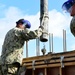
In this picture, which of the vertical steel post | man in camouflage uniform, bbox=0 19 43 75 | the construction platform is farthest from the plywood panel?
man in camouflage uniform, bbox=0 19 43 75

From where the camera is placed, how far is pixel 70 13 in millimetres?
3086

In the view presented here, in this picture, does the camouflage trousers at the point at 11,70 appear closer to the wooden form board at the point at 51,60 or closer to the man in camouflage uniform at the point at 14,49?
the man in camouflage uniform at the point at 14,49

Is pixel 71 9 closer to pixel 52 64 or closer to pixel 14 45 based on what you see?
pixel 52 64

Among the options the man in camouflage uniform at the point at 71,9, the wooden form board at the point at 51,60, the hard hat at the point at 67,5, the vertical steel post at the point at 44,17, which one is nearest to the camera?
the man in camouflage uniform at the point at 71,9

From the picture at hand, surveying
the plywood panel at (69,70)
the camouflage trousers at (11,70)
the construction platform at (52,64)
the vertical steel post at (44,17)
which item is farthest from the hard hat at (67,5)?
the camouflage trousers at (11,70)

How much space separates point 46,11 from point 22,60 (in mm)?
1082

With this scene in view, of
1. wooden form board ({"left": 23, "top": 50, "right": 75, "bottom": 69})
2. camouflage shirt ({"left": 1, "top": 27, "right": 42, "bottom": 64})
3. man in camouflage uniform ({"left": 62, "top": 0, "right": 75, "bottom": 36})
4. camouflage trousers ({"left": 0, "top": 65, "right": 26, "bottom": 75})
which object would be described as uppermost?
man in camouflage uniform ({"left": 62, "top": 0, "right": 75, "bottom": 36})

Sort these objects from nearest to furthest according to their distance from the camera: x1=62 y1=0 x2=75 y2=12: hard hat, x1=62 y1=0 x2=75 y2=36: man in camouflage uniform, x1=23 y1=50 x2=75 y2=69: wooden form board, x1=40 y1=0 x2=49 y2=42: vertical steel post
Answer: x1=62 y1=0 x2=75 y2=36: man in camouflage uniform < x1=62 y1=0 x2=75 y2=12: hard hat < x1=23 y1=50 x2=75 y2=69: wooden form board < x1=40 y1=0 x2=49 y2=42: vertical steel post

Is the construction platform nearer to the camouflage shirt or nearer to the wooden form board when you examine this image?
the wooden form board

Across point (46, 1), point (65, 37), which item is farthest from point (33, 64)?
point (65, 37)

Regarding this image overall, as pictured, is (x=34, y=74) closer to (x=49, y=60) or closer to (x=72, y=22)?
(x=49, y=60)

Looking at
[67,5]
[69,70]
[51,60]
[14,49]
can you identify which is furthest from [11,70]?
[67,5]

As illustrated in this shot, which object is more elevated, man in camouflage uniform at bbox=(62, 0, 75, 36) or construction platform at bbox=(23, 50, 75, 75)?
man in camouflage uniform at bbox=(62, 0, 75, 36)

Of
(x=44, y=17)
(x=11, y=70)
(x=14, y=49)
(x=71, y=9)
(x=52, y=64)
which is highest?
(x=44, y=17)
